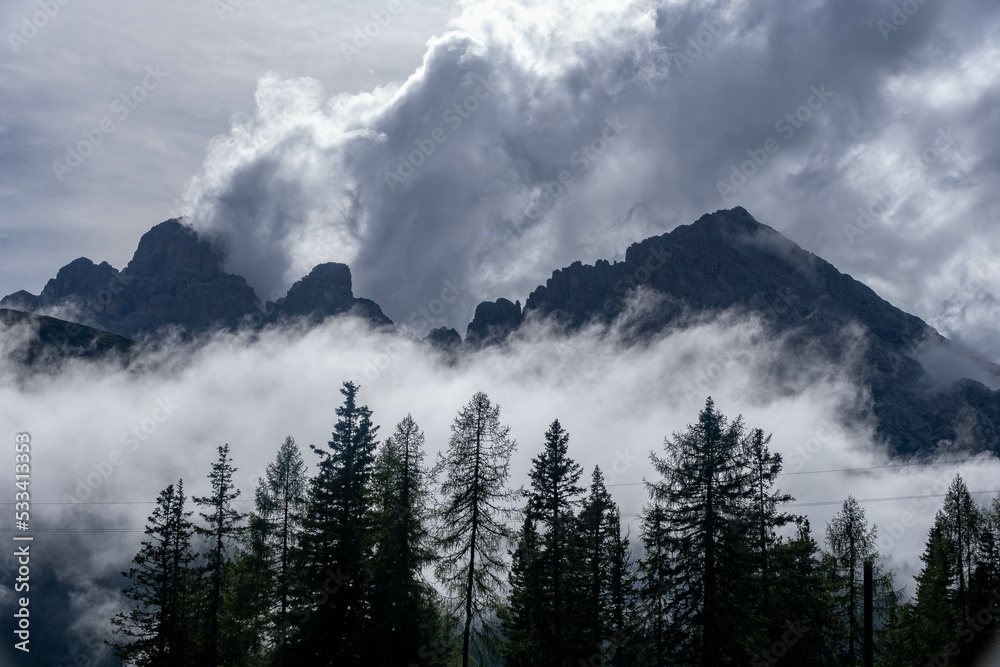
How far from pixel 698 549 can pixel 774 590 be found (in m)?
8.22

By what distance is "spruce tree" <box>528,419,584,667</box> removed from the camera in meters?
35.3

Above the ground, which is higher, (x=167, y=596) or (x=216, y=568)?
(x=216, y=568)

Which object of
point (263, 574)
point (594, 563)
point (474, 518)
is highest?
point (474, 518)

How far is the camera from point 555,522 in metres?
35.6

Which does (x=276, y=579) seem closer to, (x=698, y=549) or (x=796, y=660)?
(x=698, y=549)

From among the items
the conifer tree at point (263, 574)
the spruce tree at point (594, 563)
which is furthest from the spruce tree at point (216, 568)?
the spruce tree at point (594, 563)

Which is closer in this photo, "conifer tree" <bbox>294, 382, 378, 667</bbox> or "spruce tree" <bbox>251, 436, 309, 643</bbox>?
"conifer tree" <bbox>294, 382, 378, 667</bbox>

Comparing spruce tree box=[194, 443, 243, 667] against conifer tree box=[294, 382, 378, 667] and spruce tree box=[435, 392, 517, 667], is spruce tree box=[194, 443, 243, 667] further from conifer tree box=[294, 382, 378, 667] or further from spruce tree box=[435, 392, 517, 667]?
spruce tree box=[435, 392, 517, 667]

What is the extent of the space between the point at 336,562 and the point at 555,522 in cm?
1061

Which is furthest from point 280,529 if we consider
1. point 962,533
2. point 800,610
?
point 962,533

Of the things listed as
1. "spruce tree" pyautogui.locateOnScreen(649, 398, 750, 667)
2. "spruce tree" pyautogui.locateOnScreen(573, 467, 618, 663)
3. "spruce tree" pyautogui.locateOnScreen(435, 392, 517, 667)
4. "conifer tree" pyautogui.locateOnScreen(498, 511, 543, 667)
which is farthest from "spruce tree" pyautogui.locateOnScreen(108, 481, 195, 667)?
"spruce tree" pyautogui.locateOnScreen(649, 398, 750, 667)

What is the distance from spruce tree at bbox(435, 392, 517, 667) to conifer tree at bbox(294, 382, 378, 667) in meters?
4.26

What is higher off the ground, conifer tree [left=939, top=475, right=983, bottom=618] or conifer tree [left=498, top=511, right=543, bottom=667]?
conifer tree [left=939, top=475, right=983, bottom=618]

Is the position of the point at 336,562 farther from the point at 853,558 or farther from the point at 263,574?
the point at 853,558
